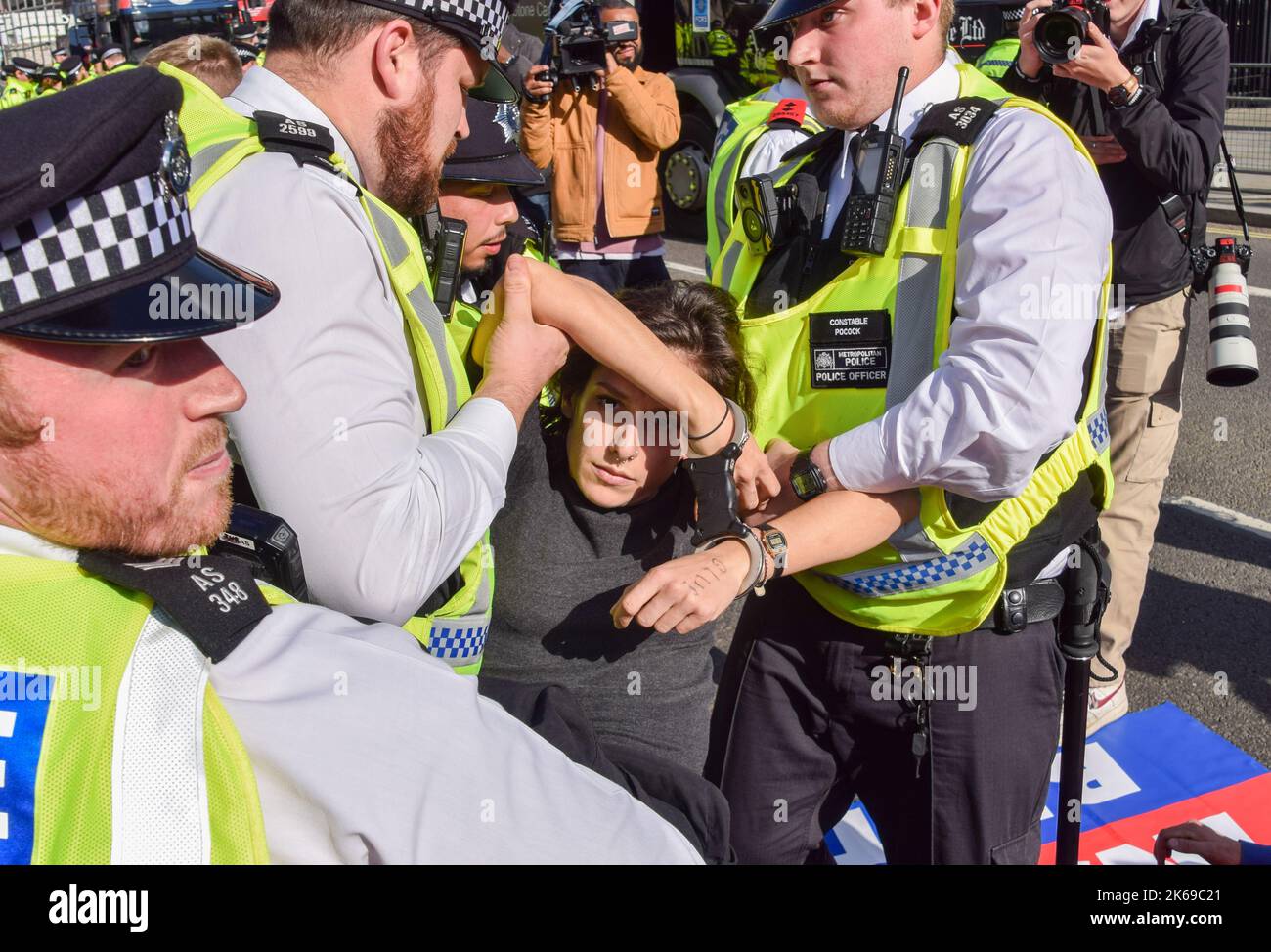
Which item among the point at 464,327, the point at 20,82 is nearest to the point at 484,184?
the point at 464,327

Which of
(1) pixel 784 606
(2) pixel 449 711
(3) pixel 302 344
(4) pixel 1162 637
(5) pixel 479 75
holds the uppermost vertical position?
(5) pixel 479 75

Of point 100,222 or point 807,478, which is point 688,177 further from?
point 100,222

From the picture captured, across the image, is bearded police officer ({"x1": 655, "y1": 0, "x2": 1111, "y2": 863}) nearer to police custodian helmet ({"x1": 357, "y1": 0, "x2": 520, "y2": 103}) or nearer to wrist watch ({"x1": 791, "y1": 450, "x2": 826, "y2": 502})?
wrist watch ({"x1": 791, "y1": 450, "x2": 826, "y2": 502})

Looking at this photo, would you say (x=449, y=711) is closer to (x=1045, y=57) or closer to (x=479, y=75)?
(x=479, y=75)

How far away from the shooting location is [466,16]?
6.19 feet

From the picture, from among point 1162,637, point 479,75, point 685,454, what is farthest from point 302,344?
point 1162,637

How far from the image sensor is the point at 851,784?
2584mm

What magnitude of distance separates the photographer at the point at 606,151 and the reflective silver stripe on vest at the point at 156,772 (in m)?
5.01

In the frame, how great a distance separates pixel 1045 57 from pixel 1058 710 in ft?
7.02

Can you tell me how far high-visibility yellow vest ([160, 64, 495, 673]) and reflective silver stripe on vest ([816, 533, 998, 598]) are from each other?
0.74 m

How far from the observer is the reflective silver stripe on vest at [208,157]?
1.67 metres

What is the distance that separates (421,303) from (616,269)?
4.42 metres

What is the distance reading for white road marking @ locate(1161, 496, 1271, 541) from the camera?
498 cm

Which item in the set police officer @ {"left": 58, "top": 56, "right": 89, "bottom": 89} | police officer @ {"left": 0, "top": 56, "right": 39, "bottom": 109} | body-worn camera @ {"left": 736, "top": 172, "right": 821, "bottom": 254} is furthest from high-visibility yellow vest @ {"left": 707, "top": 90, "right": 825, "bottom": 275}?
police officer @ {"left": 58, "top": 56, "right": 89, "bottom": 89}
